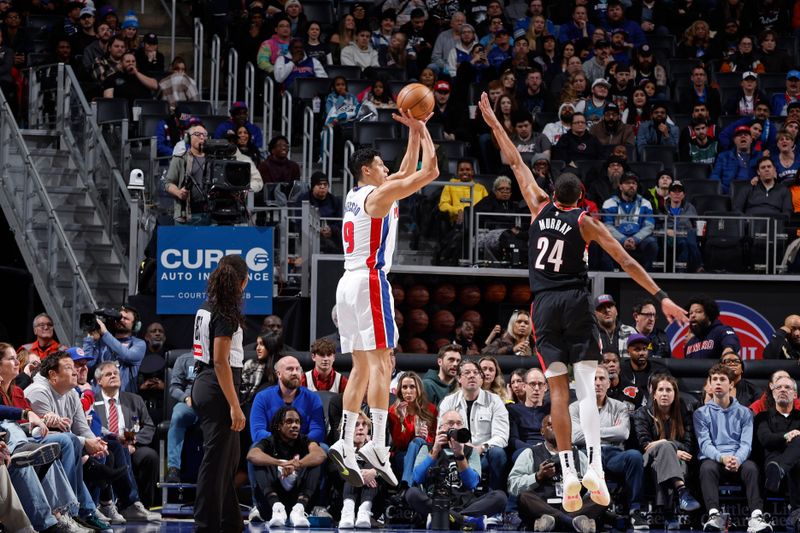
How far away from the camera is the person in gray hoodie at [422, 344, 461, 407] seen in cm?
1512

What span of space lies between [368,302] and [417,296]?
7297 millimetres

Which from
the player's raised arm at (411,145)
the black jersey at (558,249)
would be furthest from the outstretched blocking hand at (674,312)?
the player's raised arm at (411,145)

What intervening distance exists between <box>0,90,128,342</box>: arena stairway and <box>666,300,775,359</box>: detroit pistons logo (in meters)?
7.12

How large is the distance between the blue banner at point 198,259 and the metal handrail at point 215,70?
462 centimetres

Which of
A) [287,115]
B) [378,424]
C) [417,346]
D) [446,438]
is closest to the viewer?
[378,424]

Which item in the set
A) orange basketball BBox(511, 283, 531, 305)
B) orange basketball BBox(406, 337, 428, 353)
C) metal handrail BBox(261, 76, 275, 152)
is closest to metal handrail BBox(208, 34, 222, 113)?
metal handrail BBox(261, 76, 275, 152)

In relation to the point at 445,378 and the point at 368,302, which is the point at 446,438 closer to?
the point at 445,378

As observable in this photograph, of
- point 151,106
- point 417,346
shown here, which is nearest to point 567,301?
point 417,346

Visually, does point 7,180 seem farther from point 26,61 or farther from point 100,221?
point 26,61

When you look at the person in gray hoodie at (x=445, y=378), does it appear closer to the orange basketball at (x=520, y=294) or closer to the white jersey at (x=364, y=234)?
the orange basketball at (x=520, y=294)

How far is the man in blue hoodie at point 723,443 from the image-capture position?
1442 centimetres

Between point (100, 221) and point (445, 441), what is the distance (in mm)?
6863

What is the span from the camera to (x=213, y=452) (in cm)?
1131

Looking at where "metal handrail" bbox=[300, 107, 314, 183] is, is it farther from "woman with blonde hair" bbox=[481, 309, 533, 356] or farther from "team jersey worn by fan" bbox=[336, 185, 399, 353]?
"team jersey worn by fan" bbox=[336, 185, 399, 353]
